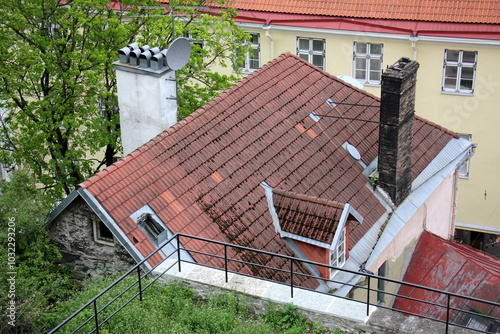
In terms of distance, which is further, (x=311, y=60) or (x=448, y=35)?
(x=311, y=60)

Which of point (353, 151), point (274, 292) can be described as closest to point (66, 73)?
point (353, 151)

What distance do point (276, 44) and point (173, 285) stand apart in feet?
53.2

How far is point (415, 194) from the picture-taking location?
19.1 metres

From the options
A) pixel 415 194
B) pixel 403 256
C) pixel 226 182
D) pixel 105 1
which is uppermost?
pixel 105 1

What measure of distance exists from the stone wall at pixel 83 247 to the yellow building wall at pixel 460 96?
1427 cm

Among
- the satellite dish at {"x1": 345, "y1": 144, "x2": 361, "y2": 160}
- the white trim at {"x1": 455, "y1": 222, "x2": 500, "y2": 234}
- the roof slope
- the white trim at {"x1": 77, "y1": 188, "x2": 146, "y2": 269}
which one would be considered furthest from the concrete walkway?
the white trim at {"x1": 455, "y1": 222, "x2": 500, "y2": 234}

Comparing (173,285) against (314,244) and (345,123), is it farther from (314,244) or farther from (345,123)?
(345,123)

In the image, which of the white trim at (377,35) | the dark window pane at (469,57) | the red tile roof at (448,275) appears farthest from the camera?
the dark window pane at (469,57)

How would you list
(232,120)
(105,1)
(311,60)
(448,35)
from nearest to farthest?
(232,120)
(105,1)
(448,35)
(311,60)

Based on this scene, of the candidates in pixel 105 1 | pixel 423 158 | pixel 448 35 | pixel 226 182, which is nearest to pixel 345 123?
→ pixel 423 158

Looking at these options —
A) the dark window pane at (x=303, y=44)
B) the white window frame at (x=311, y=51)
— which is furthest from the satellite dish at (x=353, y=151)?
the dark window pane at (x=303, y=44)

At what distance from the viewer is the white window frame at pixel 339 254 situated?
15.7m

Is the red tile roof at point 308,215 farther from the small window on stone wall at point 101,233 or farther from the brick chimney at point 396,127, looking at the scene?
the small window on stone wall at point 101,233

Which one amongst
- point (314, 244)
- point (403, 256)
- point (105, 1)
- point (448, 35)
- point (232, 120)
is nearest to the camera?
point (314, 244)
